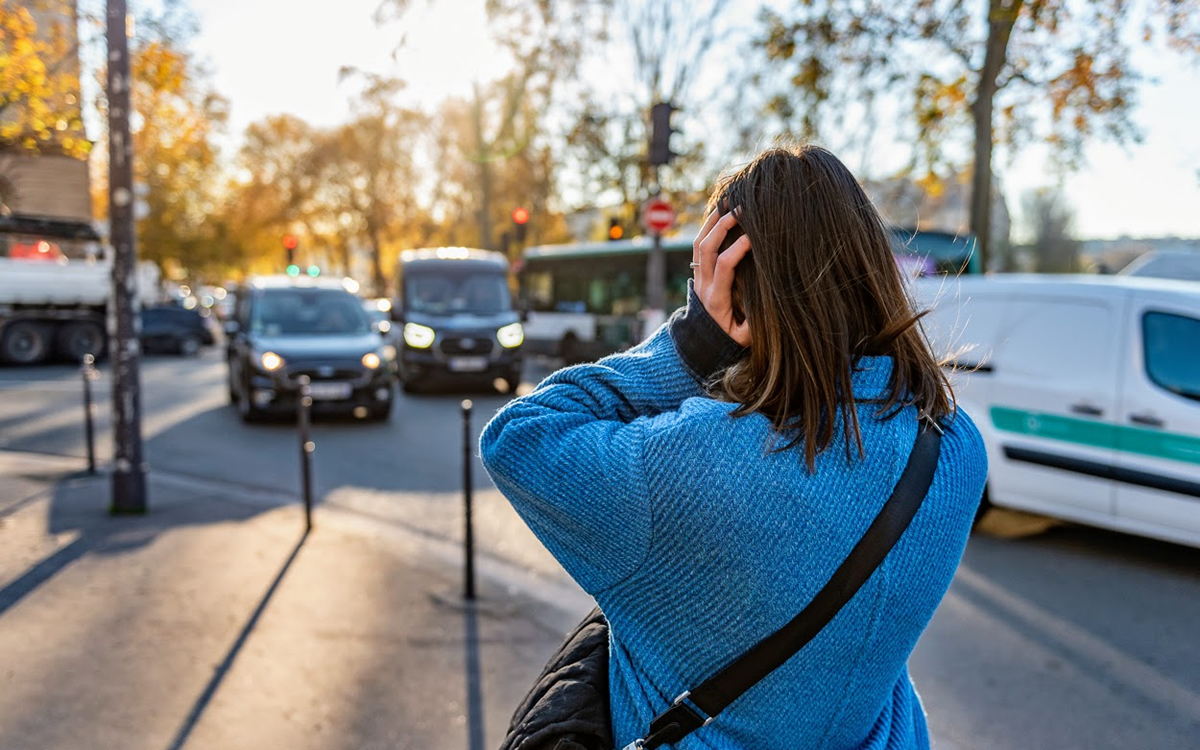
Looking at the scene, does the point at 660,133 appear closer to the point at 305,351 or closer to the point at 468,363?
the point at 305,351

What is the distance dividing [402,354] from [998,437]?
11.3 metres

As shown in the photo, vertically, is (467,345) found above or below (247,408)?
above

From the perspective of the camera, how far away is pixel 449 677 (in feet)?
13.9

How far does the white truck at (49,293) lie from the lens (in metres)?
22.4

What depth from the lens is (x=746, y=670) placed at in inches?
51.3

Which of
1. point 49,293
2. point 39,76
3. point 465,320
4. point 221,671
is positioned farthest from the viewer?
point 49,293

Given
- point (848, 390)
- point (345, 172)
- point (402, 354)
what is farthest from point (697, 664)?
point (345, 172)

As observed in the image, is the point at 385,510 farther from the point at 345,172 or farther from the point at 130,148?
the point at 345,172

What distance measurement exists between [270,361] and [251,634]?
7.90 meters

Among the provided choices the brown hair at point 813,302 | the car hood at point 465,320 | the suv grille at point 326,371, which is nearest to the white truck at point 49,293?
the car hood at point 465,320

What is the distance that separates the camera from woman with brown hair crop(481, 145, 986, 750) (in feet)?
4.09

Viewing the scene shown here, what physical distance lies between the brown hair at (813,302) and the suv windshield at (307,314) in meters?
12.3

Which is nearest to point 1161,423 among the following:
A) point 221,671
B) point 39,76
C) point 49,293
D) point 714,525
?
point 221,671

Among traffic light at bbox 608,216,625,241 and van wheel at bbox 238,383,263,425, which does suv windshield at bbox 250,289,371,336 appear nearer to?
van wheel at bbox 238,383,263,425
